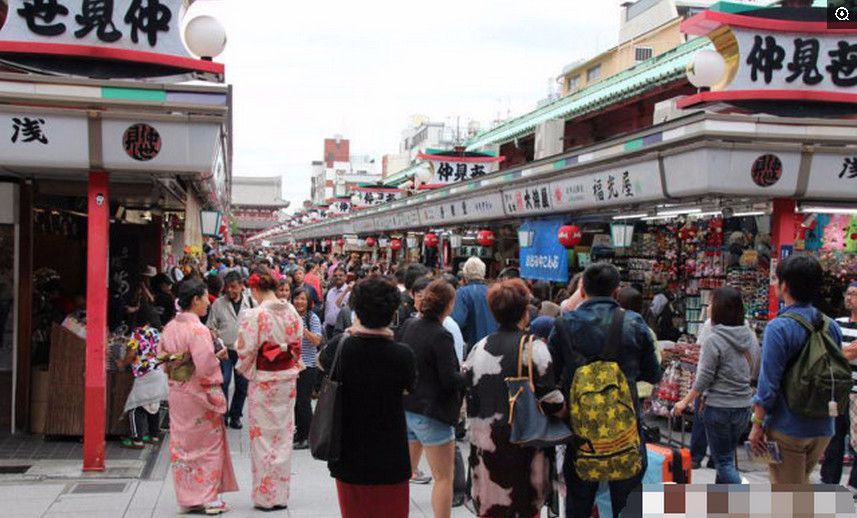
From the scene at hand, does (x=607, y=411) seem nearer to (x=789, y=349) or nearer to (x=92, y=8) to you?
(x=789, y=349)

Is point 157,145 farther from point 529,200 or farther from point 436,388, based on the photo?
point 529,200

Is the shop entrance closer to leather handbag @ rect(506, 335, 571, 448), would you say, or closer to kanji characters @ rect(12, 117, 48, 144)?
kanji characters @ rect(12, 117, 48, 144)

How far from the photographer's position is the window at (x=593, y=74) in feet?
116

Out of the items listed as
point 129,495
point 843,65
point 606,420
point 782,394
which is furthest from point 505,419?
point 843,65

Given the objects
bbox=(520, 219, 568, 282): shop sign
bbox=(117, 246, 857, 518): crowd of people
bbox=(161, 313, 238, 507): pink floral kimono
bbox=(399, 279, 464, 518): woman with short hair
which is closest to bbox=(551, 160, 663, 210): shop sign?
bbox=(520, 219, 568, 282): shop sign

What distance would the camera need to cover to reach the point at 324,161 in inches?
5285

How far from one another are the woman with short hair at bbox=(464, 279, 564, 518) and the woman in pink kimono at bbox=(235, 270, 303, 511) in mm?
2154

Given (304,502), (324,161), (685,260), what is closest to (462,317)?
(304,502)

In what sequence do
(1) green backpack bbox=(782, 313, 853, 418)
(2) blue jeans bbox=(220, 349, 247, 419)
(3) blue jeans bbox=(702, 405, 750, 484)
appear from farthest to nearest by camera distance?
(2) blue jeans bbox=(220, 349, 247, 419) → (3) blue jeans bbox=(702, 405, 750, 484) → (1) green backpack bbox=(782, 313, 853, 418)

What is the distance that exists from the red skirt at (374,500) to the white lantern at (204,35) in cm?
494

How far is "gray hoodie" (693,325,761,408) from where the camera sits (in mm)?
6633

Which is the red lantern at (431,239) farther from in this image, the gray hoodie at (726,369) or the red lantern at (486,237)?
the gray hoodie at (726,369)

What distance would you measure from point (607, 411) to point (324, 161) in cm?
13160

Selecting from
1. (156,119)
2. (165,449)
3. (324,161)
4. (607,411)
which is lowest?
(165,449)
